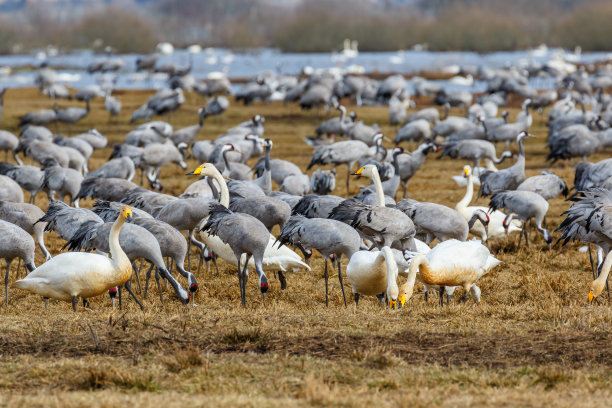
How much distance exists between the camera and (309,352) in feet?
19.9

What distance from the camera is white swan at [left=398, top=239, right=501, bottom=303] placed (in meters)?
7.94

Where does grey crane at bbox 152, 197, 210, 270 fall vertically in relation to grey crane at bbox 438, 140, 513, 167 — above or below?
above

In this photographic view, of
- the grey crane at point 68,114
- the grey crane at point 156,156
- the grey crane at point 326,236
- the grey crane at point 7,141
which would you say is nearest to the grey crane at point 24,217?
the grey crane at point 326,236

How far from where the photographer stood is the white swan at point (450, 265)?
7941 mm

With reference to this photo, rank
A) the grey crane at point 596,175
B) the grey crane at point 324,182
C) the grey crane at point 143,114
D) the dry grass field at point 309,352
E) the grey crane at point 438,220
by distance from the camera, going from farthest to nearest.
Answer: the grey crane at point 143,114, the grey crane at point 324,182, the grey crane at point 596,175, the grey crane at point 438,220, the dry grass field at point 309,352

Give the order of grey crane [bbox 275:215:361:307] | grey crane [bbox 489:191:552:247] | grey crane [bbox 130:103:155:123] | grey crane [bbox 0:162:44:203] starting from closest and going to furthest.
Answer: grey crane [bbox 275:215:361:307] → grey crane [bbox 489:191:552:247] → grey crane [bbox 0:162:44:203] → grey crane [bbox 130:103:155:123]

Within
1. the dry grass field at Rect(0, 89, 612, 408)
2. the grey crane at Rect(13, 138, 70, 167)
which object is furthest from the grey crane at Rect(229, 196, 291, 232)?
the grey crane at Rect(13, 138, 70, 167)

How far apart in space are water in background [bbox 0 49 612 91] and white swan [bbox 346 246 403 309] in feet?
115

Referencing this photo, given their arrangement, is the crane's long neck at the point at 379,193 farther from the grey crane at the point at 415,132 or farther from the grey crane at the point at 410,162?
the grey crane at the point at 415,132

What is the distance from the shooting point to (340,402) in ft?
16.4

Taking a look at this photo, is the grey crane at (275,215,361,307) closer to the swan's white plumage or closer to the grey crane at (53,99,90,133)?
the swan's white plumage

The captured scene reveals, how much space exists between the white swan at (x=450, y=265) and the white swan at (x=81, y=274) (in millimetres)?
2531

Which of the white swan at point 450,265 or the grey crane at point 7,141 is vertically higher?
the grey crane at point 7,141

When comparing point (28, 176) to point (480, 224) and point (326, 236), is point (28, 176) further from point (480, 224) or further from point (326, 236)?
point (480, 224)
